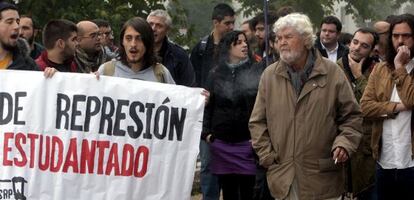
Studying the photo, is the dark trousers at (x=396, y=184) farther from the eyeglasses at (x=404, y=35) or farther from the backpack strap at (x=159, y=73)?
the backpack strap at (x=159, y=73)

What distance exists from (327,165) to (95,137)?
1584 mm

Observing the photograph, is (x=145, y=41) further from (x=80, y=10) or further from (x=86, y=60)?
(x=80, y=10)

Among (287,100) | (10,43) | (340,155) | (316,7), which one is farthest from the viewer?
(316,7)

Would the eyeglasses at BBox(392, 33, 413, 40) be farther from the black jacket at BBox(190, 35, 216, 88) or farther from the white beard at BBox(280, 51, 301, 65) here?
the black jacket at BBox(190, 35, 216, 88)

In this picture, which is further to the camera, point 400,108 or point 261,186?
point 261,186

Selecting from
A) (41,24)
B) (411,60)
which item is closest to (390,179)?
(411,60)

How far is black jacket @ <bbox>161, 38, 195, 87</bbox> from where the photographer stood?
8773 mm

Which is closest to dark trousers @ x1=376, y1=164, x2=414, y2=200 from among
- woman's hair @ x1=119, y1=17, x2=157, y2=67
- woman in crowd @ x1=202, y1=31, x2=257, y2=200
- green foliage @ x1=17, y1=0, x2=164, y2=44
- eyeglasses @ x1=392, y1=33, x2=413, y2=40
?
eyeglasses @ x1=392, y1=33, x2=413, y2=40

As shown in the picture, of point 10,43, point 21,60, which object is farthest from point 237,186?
point 10,43

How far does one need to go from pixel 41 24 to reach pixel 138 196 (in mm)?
7070

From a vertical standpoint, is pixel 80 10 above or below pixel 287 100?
above

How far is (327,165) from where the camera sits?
22.5 feet

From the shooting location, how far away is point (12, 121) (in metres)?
6.77

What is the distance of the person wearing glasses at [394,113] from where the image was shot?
24.3 ft
